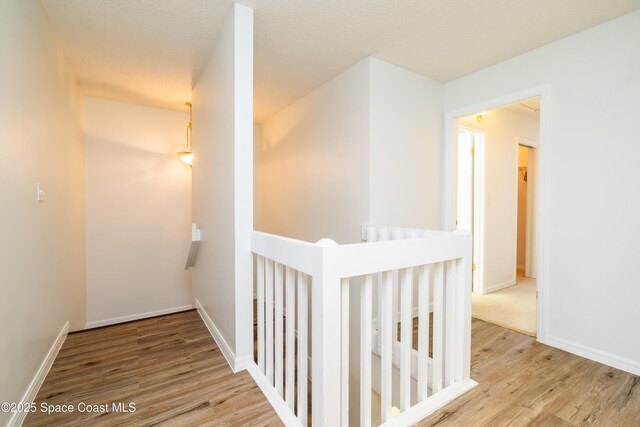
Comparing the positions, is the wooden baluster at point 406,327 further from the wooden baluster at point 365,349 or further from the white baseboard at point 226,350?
the white baseboard at point 226,350

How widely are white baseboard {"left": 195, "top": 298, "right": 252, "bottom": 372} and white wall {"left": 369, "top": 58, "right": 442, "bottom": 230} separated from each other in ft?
4.54

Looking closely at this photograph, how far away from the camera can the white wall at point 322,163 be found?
2.46m

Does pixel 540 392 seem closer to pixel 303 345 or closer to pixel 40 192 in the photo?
pixel 303 345

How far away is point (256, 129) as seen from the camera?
4148mm

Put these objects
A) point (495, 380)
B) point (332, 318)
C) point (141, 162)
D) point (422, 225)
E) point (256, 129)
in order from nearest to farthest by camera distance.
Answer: point (332, 318)
point (495, 380)
point (422, 225)
point (141, 162)
point (256, 129)

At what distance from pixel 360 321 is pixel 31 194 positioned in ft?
6.12

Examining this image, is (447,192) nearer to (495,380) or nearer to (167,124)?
(495,380)

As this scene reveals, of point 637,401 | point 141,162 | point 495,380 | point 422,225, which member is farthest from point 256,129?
point 637,401

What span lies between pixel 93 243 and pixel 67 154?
1217 millimetres

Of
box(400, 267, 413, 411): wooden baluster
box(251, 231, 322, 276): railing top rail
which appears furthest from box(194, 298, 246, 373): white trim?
box(400, 267, 413, 411): wooden baluster

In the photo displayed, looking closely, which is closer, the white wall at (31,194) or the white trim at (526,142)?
the white wall at (31,194)

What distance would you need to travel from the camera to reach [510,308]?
2844 mm

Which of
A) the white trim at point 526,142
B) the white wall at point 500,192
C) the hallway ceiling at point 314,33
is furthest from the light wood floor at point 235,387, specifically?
the white trim at point 526,142

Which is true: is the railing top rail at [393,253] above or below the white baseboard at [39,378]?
above
